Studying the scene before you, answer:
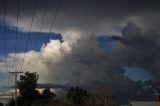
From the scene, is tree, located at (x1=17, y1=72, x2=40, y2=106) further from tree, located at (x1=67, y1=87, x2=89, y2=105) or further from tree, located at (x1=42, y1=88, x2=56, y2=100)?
tree, located at (x1=67, y1=87, x2=89, y2=105)

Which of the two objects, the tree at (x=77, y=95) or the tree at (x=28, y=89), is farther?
the tree at (x=77, y=95)

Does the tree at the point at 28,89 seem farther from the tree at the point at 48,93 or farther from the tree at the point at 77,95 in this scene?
the tree at the point at 77,95

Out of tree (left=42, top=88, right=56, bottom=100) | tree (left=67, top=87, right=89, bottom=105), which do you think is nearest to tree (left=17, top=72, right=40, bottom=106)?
tree (left=42, top=88, right=56, bottom=100)

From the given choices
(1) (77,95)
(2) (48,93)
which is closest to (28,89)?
(2) (48,93)

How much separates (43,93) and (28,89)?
1023cm

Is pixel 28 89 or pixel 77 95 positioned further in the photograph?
pixel 77 95

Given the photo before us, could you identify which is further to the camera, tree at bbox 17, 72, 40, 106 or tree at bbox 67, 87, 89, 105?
tree at bbox 67, 87, 89, 105

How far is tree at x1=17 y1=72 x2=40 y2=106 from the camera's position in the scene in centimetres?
13762

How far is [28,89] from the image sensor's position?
14162 centimetres

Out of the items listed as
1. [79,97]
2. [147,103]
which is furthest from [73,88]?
[147,103]

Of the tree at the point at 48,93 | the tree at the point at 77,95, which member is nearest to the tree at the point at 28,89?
the tree at the point at 48,93

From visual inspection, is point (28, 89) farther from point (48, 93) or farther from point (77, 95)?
point (77, 95)

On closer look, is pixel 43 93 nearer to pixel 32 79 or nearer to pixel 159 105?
pixel 32 79

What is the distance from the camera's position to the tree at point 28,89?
137625 mm
